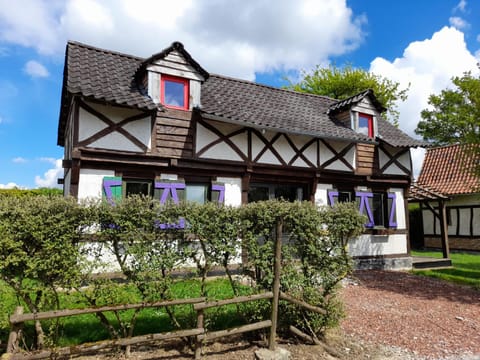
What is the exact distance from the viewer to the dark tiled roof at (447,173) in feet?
56.3

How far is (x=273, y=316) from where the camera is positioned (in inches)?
175

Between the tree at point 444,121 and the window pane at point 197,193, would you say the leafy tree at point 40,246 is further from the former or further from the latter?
the tree at point 444,121

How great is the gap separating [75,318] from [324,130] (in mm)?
8800

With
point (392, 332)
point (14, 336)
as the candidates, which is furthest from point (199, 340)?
point (392, 332)

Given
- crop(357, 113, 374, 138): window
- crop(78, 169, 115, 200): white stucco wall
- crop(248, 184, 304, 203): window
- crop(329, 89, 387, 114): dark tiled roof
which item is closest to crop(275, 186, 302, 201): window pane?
crop(248, 184, 304, 203): window

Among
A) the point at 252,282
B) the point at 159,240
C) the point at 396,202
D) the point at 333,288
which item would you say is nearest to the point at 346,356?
the point at 333,288

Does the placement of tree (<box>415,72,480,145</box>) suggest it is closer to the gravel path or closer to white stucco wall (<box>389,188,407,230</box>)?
white stucco wall (<box>389,188,407,230</box>)

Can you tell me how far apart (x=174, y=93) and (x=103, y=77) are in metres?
1.85

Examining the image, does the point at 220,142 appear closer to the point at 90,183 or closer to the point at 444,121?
the point at 90,183

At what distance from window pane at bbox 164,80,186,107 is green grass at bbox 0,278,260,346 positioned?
5.49 meters

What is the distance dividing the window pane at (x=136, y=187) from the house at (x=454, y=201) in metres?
13.1

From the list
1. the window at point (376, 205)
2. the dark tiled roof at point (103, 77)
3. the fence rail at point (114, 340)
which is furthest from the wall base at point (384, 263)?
the dark tiled roof at point (103, 77)

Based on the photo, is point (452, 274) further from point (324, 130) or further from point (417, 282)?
point (324, 130)

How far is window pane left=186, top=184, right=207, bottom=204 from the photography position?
9122 mm
